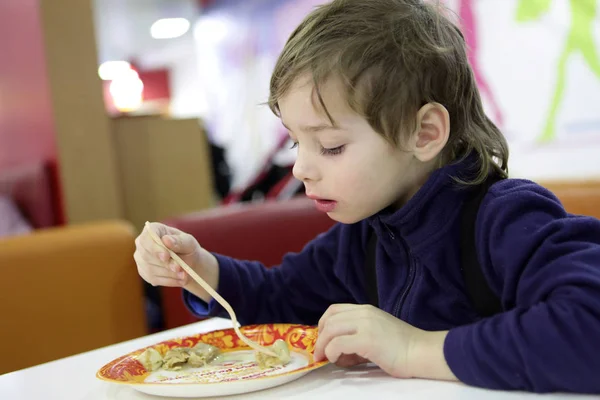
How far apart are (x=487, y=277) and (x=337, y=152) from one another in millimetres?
204

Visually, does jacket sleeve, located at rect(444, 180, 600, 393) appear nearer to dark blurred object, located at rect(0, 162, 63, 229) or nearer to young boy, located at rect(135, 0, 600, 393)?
young boy, located at rect(135, 0, 600, 393)

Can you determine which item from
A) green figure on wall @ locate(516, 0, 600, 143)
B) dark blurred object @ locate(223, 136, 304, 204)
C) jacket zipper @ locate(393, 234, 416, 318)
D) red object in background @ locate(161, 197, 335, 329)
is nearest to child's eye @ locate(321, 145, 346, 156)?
jacket zipper @ locate(393, 234, 416, 318)

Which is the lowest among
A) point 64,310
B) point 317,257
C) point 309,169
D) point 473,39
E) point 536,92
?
point 64,310

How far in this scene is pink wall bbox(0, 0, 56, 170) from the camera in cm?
254

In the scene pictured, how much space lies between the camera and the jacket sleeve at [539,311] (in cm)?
56

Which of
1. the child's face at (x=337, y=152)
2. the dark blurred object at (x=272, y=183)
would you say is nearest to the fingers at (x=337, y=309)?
the child's face at (x=337, y=152)

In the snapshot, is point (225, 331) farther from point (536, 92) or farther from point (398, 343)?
point (536, 92)

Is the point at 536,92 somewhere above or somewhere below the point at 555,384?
above

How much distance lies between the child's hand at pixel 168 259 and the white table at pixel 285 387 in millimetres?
93

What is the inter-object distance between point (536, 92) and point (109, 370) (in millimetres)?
1693

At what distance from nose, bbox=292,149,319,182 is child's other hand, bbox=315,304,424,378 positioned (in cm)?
15

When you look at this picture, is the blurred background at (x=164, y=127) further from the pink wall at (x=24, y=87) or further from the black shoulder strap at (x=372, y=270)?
the black shoulder strap at (x=372, y=270)

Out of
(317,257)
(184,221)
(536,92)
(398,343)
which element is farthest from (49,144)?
(398,343)

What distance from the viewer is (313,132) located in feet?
2.41
